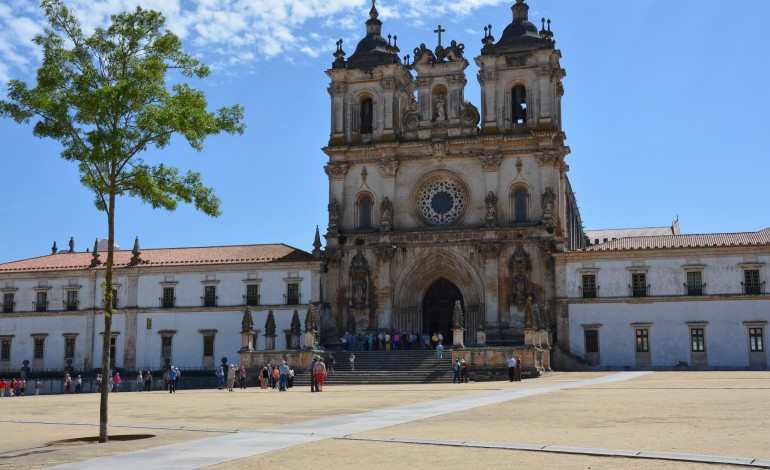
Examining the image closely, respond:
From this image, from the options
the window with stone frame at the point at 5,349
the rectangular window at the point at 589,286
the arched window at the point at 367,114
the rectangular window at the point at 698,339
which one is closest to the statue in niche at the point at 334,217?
the arched window at the point at 367,114

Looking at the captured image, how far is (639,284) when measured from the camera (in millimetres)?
52875

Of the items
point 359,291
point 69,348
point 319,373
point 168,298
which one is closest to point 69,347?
point 69,348

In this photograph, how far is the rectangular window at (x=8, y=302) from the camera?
63.1 metres

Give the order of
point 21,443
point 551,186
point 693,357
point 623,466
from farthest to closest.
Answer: point 551,186 < point 693,357 < point 21,443 < point 623,466

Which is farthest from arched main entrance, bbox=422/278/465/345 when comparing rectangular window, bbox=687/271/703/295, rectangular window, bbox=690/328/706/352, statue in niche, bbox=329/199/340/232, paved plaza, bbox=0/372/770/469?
paved plaza, bbox=0/372/770/469

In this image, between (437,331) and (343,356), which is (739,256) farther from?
(343,356)

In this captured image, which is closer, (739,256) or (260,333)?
(739,256)

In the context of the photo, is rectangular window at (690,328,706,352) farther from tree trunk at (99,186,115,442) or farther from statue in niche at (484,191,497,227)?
tree trunk at (99,186,115,442)

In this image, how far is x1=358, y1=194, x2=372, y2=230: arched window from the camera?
58812 mm

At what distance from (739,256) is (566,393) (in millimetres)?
26746

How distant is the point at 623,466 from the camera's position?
12.0 m

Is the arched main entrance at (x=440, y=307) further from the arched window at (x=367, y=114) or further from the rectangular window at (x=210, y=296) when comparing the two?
the rectangular window at (x=210, y=296)

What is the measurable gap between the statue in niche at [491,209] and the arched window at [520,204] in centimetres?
133

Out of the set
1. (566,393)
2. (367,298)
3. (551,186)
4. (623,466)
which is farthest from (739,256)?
(623,466)
